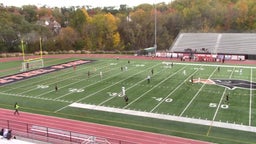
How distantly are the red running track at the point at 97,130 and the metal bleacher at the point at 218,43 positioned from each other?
40.0m

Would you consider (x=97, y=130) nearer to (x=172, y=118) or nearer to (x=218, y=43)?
(x=172, y=118)

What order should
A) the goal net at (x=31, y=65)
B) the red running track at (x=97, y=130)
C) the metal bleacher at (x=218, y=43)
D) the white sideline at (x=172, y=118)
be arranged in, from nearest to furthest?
the red running track at (x=97, y=130) → the white sideline at (x=172, y=118) → the goal net at (x=31, y=65) → the metal bleacher at (x=218, y=43)

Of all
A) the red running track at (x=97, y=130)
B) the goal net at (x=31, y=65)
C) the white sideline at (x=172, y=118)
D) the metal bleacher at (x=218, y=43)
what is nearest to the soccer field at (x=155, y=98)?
the white sideline at (x=172, y=118)

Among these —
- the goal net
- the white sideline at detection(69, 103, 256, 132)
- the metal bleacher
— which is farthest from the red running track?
the metal bleacher

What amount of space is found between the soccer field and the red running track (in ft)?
2.40

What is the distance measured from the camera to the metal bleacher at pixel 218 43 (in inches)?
2152

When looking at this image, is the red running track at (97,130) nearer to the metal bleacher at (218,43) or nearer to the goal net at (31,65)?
the goal net at (31,65)

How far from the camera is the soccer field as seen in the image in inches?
754

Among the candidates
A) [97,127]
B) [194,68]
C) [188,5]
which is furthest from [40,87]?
[188,5]

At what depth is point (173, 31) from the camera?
78000 mm

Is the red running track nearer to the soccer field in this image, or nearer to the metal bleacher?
the soccer field

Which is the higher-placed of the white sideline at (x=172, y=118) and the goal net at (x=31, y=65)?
the goal net at (x=31, y=65)

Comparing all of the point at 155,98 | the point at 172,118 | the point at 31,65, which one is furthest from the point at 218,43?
the point at 172,118

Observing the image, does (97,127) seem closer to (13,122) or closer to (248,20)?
(13,122)
